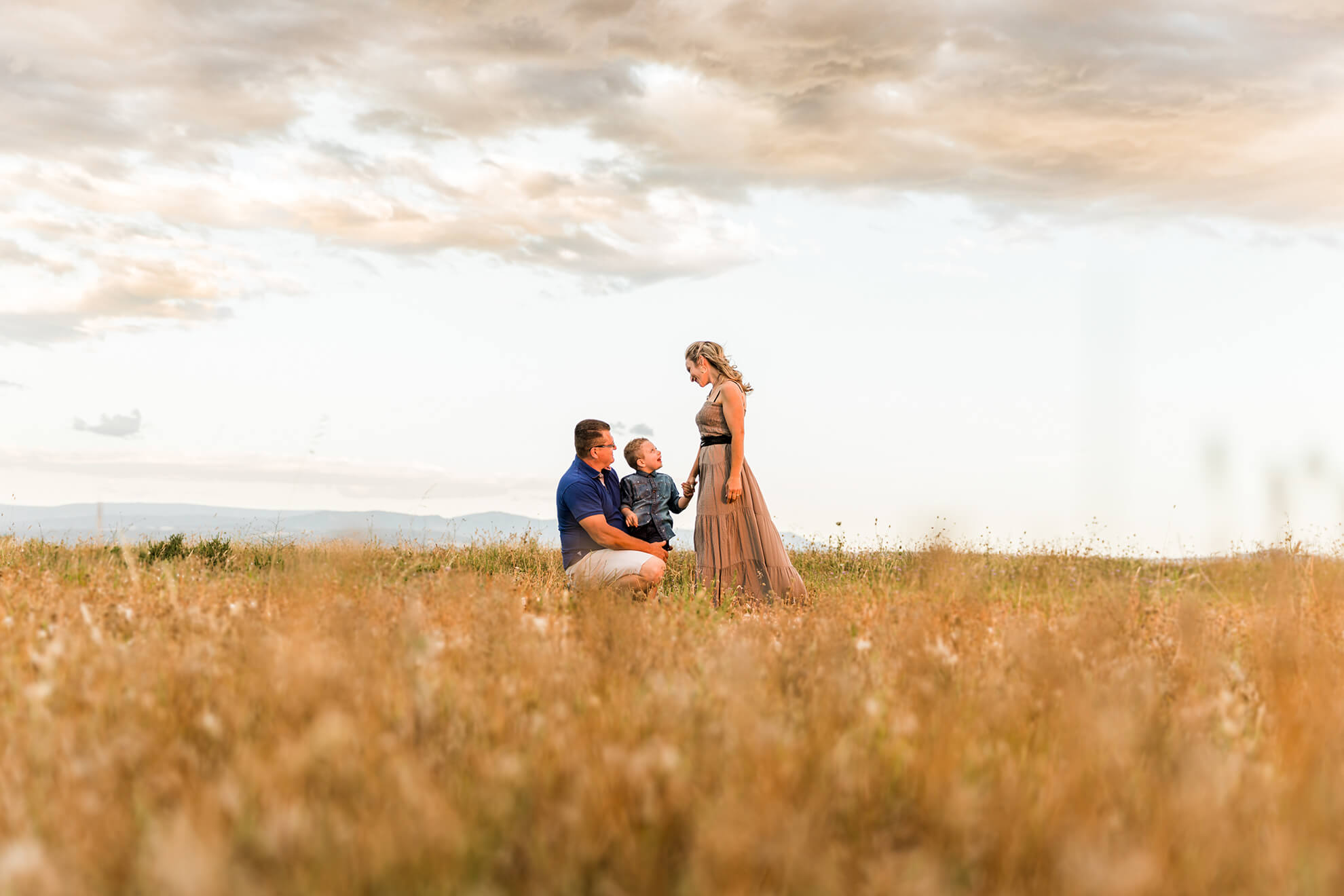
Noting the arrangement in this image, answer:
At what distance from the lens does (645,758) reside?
2.46 m

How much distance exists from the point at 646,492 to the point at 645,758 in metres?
6.46

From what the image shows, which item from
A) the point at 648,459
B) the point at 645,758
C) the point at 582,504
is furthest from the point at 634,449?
the point at 645,758

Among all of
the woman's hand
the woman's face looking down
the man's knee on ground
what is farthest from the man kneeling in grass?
the woman's face looking down

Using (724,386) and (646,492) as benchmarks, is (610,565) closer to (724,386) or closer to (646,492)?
(646,492)

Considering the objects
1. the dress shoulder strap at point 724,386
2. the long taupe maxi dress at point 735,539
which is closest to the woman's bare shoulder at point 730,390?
the dress shoulder strap at point 724,386

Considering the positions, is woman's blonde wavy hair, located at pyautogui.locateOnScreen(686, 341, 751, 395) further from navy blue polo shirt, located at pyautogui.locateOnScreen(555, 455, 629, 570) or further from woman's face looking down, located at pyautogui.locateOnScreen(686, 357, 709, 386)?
navy blue polo shirt, located at pyautogui.locateOnScreen(555, 455, 629, 570)

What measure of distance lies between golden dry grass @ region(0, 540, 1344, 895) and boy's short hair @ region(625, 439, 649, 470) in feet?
12.2

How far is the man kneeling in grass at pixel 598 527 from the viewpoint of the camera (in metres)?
8.22

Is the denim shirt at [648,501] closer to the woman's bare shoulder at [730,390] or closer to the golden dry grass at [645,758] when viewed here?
the woman's bare shoulder at [730,390]

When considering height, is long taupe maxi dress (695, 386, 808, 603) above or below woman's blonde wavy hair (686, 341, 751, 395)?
below

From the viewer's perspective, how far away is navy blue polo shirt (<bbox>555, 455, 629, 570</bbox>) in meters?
8.28

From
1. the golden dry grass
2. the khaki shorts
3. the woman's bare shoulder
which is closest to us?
the golden dry grass

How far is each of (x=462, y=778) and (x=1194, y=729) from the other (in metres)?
2.63

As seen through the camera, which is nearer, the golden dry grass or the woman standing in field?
the golden dry grass
